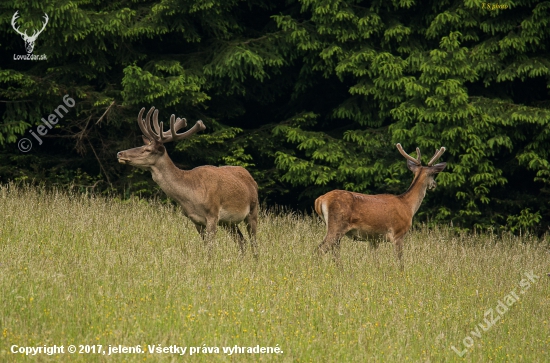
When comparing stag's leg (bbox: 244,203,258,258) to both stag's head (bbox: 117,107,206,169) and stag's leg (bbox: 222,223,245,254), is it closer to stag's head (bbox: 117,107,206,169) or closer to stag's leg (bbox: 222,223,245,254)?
stag's leg (bbox: 222,223,245,254)

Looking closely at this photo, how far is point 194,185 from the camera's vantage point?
9.80m

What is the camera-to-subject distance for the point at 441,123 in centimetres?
1359

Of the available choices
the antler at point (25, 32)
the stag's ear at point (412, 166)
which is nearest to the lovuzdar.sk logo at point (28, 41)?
the antler at point (25, 32)

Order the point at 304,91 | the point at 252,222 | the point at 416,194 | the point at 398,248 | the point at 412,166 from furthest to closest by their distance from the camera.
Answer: the point at 304,91
the point at 412,166
the point at 252,222
the point at 416,194
the point at 398,248

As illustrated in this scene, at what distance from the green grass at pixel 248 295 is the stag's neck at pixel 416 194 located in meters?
0.60

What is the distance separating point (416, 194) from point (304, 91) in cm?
566

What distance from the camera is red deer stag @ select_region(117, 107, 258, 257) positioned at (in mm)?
9711

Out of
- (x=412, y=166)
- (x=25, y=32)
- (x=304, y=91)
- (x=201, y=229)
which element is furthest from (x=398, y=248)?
(x=25, y=32)

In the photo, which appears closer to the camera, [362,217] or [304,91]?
[362,217]

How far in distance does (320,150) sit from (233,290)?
683 cm

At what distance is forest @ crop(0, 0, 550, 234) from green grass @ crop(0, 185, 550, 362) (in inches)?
119

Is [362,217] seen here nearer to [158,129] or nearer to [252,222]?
[252,222]

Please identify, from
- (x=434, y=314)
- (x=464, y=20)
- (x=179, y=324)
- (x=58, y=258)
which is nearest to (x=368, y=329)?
(x=434, y=314)

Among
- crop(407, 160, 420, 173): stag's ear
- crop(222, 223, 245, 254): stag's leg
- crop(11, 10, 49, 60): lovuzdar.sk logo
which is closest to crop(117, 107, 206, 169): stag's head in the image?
crop(222, 223, 245, 254): stag's leg
